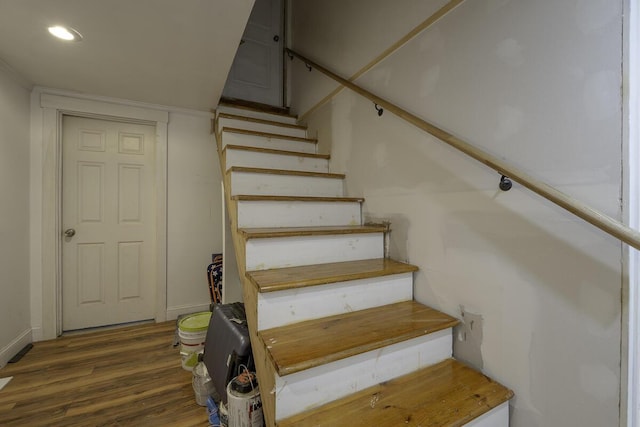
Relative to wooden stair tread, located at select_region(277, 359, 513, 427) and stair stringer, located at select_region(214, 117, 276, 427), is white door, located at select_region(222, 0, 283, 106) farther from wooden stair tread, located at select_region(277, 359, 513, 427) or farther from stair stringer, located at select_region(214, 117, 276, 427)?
wooden stair tread, located at select_region(277, 359, 513, 427)

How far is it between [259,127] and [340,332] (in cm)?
210

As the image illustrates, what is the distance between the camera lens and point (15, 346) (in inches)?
78.7

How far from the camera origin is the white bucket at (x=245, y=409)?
113 cm

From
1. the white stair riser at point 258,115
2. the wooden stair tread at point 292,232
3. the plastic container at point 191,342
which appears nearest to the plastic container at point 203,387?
the plastic container at point 191,342

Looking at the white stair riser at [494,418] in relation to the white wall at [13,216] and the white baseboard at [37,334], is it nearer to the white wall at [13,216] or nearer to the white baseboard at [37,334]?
the white wall at [13,216]

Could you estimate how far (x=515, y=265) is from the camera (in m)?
1.06

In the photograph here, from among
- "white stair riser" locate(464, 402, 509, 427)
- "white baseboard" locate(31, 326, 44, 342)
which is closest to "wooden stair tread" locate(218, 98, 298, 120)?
"white baseboard" locate(31, 326, 44, 342)

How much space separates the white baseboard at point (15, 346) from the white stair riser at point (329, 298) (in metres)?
2.18

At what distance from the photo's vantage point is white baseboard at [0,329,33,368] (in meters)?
1.87

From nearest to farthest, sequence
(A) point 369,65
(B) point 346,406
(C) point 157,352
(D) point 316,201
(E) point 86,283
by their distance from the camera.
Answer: (B) point 346,406, (D) point 316,201, (A) point 369,65, (C) point 157,352, (E) point 86,283

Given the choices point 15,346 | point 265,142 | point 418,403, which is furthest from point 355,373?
point 15,346

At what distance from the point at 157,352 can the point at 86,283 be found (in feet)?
3.44

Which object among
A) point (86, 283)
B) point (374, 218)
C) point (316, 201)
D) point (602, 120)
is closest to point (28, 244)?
point (86, 283)

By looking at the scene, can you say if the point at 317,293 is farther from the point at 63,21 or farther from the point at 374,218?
the point at 63,21
